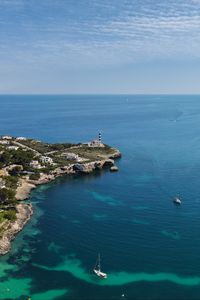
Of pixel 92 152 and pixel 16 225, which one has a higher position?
pixel 92 152

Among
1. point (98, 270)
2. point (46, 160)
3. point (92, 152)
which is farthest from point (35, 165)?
point (98, 270)

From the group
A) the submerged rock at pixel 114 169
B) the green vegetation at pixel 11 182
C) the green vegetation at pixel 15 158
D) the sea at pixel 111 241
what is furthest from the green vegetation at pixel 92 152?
the green vegetation at pixel 11 182

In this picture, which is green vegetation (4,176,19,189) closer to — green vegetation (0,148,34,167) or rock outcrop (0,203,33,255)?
rock outcrop (0,203,33,255)

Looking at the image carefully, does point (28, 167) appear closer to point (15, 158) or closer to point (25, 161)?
point (25, 161)

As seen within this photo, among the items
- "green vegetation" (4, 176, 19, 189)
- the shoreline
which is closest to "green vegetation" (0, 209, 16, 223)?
the shoreline

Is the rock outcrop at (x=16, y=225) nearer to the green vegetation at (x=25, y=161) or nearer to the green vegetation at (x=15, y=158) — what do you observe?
the green vegetation at (x=25, y=161)

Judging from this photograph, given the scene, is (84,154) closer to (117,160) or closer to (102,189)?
(117,160)

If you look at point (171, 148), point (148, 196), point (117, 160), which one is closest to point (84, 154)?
point (117, 160)

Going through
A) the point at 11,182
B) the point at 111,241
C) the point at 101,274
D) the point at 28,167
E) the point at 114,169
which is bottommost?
the point at 101,274
